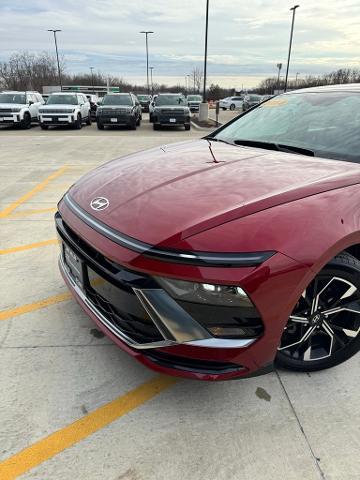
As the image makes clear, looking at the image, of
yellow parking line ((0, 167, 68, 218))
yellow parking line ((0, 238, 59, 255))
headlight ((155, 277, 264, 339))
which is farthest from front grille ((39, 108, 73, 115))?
headlight ((155, 277, 264, 339))

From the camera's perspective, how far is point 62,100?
18938 mm

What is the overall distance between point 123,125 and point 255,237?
58.7 feet

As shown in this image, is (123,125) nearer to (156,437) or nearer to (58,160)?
(58,160)

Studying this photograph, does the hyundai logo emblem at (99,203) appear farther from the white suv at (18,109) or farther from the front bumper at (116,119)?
the white suv at (18,109)

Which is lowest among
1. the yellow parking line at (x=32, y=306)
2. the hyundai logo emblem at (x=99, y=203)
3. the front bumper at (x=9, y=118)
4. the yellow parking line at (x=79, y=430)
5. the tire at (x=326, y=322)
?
the front bumper at (x=9, y=118)

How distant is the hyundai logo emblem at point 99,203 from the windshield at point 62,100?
59.6 ft

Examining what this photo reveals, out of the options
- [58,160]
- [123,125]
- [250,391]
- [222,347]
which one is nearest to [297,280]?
[222,347]

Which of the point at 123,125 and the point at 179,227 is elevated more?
the point at 179,227

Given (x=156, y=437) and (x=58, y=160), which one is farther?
(x=58, y=160)

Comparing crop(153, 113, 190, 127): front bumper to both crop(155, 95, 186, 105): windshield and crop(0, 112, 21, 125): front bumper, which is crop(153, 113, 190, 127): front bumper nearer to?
crop(155, 95, 186, 105): windshield

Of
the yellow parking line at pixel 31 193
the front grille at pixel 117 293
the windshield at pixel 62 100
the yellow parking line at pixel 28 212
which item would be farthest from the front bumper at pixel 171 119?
the front grille at pixel 117 293

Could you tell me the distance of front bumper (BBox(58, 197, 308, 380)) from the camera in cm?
177

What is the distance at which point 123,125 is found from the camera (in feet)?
61.1

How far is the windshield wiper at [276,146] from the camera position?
287 centimetres
